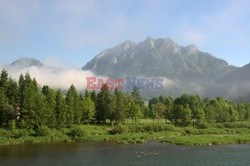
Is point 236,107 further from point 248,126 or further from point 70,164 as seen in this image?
point 70,164

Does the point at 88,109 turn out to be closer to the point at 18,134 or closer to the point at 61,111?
the point at 61,111

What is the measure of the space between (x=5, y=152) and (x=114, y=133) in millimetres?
41170

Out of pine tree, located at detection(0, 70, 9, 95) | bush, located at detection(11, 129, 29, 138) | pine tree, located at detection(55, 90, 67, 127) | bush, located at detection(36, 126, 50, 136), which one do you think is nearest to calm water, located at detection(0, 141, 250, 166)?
bush, located at detection(11, 129, 29, 138)

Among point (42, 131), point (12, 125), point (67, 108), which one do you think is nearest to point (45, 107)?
point (42, 131)

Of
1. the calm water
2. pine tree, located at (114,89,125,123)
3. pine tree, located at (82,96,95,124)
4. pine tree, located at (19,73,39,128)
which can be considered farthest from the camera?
pine tree, located at (114,89,125,123)

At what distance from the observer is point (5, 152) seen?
5844 cm

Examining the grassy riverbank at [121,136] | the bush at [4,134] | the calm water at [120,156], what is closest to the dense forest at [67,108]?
the bush at [4,134]

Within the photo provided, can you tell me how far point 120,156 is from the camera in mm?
53500

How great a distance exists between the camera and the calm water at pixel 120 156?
158 ft

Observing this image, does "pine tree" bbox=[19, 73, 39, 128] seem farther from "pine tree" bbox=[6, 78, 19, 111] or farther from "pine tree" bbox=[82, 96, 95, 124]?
"pine tree" bbox=[82, 96, 95, 124]

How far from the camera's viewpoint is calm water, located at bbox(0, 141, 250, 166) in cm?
4806

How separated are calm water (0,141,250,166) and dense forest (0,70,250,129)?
70.5 ft

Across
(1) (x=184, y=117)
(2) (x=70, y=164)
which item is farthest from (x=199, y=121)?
(2) (x=70, y=164)

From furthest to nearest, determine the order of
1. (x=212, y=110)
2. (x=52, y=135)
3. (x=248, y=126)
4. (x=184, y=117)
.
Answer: (x=212, y=110) < (x=184, y=117) < (x=248, y=126) < (x=52, y=135)
